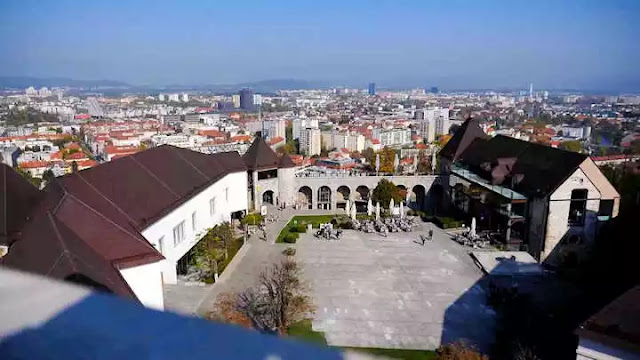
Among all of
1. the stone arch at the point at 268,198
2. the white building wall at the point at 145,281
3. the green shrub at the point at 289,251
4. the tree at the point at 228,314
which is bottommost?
the green shrub at the point at 289,251

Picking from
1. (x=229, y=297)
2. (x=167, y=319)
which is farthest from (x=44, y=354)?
(x=229, y=297)

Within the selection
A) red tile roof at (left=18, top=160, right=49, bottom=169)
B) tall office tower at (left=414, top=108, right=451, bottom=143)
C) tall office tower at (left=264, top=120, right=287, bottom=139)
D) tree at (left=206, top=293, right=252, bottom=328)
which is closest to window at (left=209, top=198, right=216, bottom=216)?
tree at (left=206, top=293, right=252, bottom=328)

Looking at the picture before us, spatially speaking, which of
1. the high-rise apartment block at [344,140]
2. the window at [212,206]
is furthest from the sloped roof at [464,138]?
the high-rise apartment block at [344,140]

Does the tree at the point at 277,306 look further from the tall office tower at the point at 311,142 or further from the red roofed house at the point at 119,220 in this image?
the tall office tower at the point at 311,142

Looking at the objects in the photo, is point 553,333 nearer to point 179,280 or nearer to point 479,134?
point 179,280

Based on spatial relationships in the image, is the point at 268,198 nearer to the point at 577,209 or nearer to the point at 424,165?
the point at 577,209
